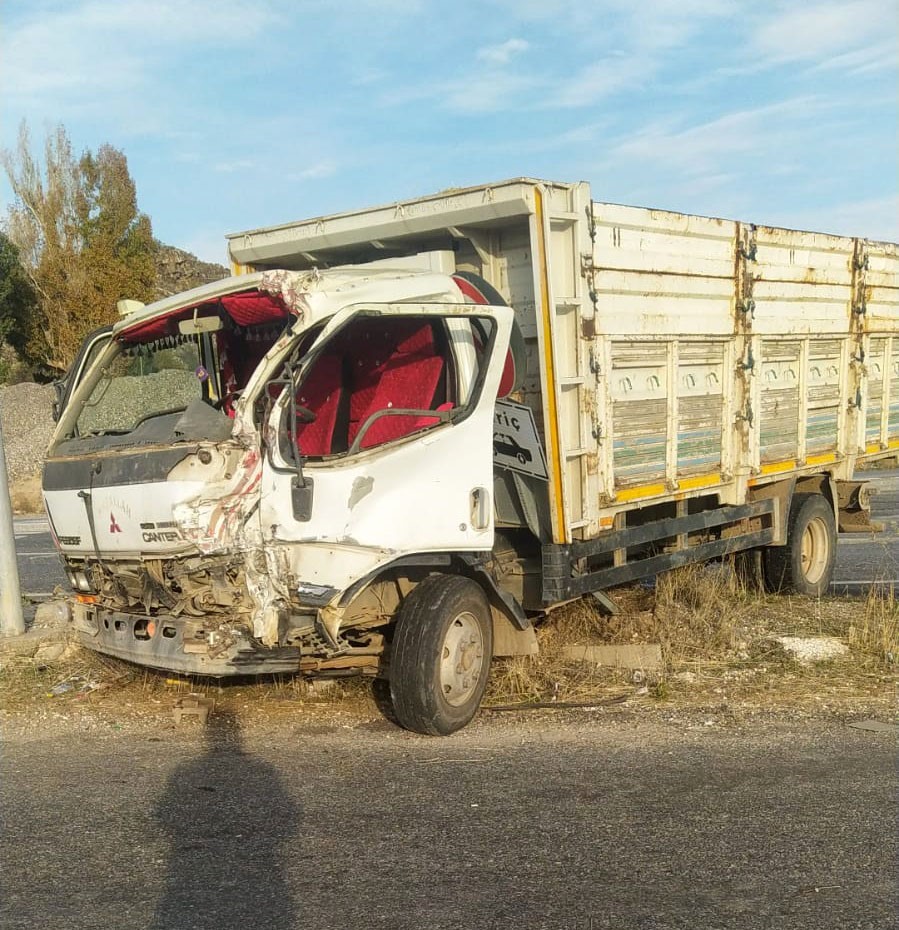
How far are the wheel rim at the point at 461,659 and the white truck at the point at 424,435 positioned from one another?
0.02 meters

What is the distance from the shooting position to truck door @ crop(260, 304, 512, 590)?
4.92 meters

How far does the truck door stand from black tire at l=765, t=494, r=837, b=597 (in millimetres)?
4172

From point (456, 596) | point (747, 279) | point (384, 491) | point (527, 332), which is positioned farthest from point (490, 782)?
point (747, 279)

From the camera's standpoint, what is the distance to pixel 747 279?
773 cm

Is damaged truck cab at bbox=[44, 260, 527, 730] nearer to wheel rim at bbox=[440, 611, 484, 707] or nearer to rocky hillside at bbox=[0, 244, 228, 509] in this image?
wheel rim at bbox=[440, 611, 484, 707]

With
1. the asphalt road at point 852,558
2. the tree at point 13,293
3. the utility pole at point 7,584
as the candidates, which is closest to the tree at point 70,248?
the tree at point 13,293

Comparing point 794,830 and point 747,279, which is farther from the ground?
point 747,279

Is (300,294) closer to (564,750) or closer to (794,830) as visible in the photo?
(564,750)

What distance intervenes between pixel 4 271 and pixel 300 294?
92.9 feet

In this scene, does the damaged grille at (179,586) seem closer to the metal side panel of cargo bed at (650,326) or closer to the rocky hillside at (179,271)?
the metal side panel of cargo bed at (650,326)

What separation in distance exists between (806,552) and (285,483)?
5938mm

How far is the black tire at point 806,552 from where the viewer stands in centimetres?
887

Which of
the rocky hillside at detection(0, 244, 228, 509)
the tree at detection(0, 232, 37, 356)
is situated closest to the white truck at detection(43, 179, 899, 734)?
the rocky hillside at detection(0, 244, 228, 509)

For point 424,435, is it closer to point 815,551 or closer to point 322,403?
point 322,403
